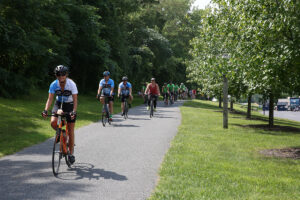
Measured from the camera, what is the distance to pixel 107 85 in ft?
43.0

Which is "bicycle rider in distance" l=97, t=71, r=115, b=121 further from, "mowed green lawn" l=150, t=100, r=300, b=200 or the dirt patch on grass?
the dirt patch on grass

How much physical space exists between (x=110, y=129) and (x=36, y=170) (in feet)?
20.0

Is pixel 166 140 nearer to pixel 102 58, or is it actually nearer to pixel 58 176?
pixel 58 176

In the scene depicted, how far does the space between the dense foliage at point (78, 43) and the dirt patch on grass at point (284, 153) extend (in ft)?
35.9

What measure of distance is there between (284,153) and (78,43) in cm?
2478

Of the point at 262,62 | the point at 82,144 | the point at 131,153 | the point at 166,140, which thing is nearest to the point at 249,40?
the point at 262,62

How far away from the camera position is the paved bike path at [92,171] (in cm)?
514

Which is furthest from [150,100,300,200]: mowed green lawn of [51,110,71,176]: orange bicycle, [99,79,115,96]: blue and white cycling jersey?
[99,79,115,96]: blue and white cycling jersey

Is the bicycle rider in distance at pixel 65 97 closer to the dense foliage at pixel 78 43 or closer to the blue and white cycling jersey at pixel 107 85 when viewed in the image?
the blue and white cycling jersey at pixel 107 85

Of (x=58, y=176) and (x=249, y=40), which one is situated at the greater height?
(x=249, y=40)

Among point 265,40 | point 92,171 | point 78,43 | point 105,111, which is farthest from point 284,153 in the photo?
point 78,43

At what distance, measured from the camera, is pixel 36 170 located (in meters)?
6.43

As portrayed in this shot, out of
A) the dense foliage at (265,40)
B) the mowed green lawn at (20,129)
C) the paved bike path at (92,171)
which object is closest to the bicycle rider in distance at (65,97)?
the paved bike path at (92,171)

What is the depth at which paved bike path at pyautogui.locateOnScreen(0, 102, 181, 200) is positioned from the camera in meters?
5.14
